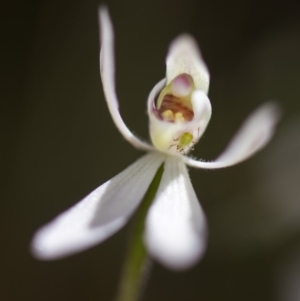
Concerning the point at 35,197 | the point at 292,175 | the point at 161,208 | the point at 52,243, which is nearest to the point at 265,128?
the point at 161,208

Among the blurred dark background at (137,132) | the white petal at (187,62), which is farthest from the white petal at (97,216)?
the blurred dark background at (137,132)

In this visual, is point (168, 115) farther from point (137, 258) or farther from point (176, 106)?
point (137, 258)

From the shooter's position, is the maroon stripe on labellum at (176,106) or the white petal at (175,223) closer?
the white petal at (175,223)

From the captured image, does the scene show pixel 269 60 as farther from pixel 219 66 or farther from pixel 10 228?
pixel 10 228

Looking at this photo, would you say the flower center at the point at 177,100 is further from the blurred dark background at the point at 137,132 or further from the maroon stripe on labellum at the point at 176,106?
the blurred dark background at the point at 137,132

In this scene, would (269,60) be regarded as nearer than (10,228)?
No

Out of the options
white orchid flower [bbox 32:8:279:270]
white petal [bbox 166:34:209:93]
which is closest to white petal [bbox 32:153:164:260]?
white orchid flower [bbox 32:8:279:270]
